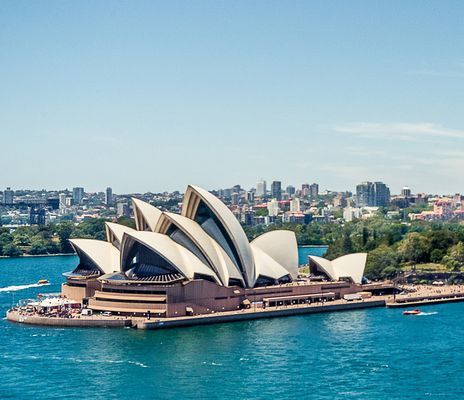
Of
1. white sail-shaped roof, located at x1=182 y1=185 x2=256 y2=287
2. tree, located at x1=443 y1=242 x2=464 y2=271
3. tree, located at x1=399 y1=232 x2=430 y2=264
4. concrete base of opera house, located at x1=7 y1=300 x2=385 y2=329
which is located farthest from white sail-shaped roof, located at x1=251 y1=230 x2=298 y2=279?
tree, located at x1=399 y1=232 x2=430 y2=264

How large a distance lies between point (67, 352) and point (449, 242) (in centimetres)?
4944

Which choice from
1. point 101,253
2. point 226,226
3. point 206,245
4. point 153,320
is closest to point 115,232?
point 101,253

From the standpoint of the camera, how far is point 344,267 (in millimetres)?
64500

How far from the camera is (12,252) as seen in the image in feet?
381

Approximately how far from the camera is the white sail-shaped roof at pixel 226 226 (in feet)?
185

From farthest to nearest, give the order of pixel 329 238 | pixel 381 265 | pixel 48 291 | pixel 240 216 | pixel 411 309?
1. pixel 240 216
2. pixel 329 238
3. pixel 381 265
4. pixel 48 291
5. pixel 411 309

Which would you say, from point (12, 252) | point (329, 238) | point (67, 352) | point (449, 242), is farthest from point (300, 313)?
point (329, 238)

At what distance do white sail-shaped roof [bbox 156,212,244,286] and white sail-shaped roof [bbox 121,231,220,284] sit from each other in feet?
1.85

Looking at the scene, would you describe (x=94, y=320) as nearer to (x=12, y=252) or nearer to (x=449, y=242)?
(x=449, y=242)

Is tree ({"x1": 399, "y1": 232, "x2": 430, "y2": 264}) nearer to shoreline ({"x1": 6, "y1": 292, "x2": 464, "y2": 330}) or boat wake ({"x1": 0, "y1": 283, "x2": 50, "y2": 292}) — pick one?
shoreline ({"x1": 6, "y1": 292, "x2": 464, "y2": 330})

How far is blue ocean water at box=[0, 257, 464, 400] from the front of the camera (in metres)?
37.0

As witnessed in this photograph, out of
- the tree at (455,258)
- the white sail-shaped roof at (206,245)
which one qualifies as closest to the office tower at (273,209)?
the tree at (455,258)

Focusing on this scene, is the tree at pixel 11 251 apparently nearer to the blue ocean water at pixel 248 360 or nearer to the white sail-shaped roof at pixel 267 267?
the white sail-shaped roof at pixel 267 267

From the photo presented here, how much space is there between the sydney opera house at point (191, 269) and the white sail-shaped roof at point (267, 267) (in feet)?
0.22
